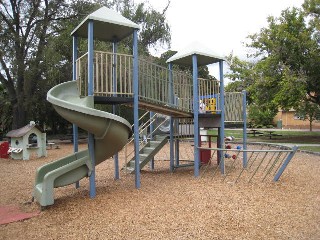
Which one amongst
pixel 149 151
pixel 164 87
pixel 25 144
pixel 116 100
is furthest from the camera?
pixel 25 144

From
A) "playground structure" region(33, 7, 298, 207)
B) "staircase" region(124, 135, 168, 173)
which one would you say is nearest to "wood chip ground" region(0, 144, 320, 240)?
"playground structure" region(33, 7, 298, 207)

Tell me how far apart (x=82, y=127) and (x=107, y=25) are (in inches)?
106

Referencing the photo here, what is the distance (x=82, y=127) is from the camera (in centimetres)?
667

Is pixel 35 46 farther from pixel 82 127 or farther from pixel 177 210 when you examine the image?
pixel 177 210

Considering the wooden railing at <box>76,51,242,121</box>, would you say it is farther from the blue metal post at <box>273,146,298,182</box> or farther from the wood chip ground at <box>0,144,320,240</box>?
the blue metal post at <box>273,146,298,182</box>

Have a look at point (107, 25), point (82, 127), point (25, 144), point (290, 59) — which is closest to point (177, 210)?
point (82, 127)

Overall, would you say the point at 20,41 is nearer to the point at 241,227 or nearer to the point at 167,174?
the point at 167,174

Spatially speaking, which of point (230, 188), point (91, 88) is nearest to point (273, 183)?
point (230, 188)

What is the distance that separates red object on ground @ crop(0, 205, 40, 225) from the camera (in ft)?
18.6

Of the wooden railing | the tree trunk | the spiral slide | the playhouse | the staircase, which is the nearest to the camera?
the spiral slide

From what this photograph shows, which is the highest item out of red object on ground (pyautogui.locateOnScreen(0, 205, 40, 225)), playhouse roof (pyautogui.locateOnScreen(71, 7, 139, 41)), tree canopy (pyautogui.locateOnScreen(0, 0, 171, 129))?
tree canopy (pyautogui.locateOnScreen(0, 0, 171, 129))

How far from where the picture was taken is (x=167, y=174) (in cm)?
1031

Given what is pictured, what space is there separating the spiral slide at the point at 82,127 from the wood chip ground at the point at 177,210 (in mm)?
431

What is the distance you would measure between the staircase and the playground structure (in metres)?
0.03
